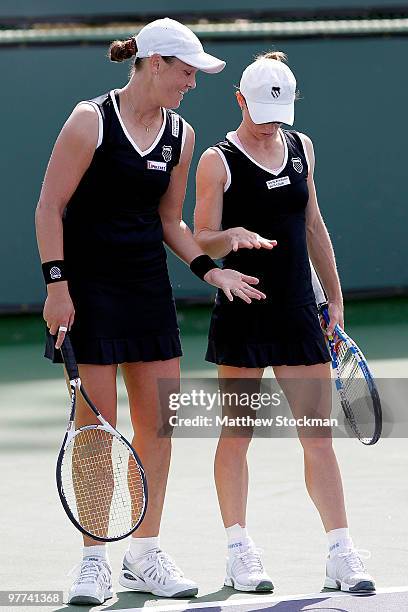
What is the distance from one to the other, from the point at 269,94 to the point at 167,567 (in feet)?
5.05

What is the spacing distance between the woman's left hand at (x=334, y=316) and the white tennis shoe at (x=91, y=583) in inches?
41.5

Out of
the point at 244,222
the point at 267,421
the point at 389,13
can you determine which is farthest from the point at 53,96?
the point at 244,222

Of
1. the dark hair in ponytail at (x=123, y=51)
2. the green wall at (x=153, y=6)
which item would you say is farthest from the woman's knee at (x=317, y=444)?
the green wall at (x=153, y=6)

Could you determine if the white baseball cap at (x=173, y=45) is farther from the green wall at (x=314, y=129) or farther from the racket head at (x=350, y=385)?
the green wall at (x=314, y=129)

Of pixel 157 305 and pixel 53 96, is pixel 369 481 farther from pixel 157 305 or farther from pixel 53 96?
pixel 53 96

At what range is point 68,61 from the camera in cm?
1102

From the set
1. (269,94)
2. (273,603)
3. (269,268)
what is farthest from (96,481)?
(269,94)

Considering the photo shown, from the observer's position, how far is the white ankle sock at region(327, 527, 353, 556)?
181 inches

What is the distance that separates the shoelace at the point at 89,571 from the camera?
14.8 ft

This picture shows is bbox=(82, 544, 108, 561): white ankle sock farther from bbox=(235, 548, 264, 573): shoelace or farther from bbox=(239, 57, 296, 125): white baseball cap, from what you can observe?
bbox=(239, 57, 296, 125): white baseball cap

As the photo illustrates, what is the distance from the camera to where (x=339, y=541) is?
462 cm

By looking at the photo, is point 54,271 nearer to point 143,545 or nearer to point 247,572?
point 143,545

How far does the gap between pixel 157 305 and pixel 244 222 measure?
1.27 feet

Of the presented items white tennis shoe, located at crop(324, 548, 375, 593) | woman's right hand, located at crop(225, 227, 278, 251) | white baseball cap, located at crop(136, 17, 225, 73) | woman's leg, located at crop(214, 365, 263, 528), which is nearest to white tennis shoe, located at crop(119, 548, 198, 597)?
woman's leg, located at crop(214, 365, 263, 528)
